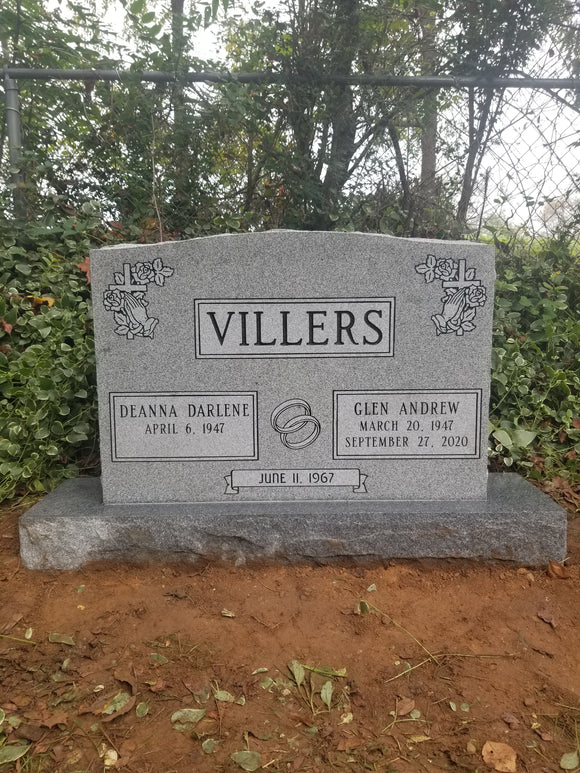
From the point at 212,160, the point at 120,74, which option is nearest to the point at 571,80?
the point at 212,160

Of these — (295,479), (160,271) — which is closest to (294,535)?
(295,479)

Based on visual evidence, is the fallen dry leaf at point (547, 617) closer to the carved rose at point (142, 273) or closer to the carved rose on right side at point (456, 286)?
the carved rose on right side at point (456, 286)

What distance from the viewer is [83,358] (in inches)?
116

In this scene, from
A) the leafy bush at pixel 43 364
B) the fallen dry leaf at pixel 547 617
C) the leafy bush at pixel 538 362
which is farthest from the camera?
the leafy bush at pixel 538 362

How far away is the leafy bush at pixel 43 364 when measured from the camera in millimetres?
2689

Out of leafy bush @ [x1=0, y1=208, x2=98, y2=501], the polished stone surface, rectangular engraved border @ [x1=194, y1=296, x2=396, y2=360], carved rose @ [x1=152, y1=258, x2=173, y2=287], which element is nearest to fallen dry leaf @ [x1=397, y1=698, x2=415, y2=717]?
the polished stone surface

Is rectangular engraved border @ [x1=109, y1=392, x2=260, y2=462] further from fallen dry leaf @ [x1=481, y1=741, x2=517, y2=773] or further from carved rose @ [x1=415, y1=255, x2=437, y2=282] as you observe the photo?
fallen dry leaf @ [x1=481, y1=741, x2=517, y2=773]

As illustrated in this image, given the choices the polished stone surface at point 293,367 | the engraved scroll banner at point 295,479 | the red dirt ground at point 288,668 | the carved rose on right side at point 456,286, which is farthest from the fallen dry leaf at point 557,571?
the carved rose on right side at point 456,286

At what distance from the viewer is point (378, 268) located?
7.51ft

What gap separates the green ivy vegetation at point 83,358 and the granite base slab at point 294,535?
0.54m

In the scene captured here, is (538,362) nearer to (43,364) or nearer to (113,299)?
(113,299)

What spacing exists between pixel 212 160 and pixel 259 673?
11.2 ft

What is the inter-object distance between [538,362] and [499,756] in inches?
97.5

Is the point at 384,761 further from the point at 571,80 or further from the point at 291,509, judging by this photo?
the point at 571,80
